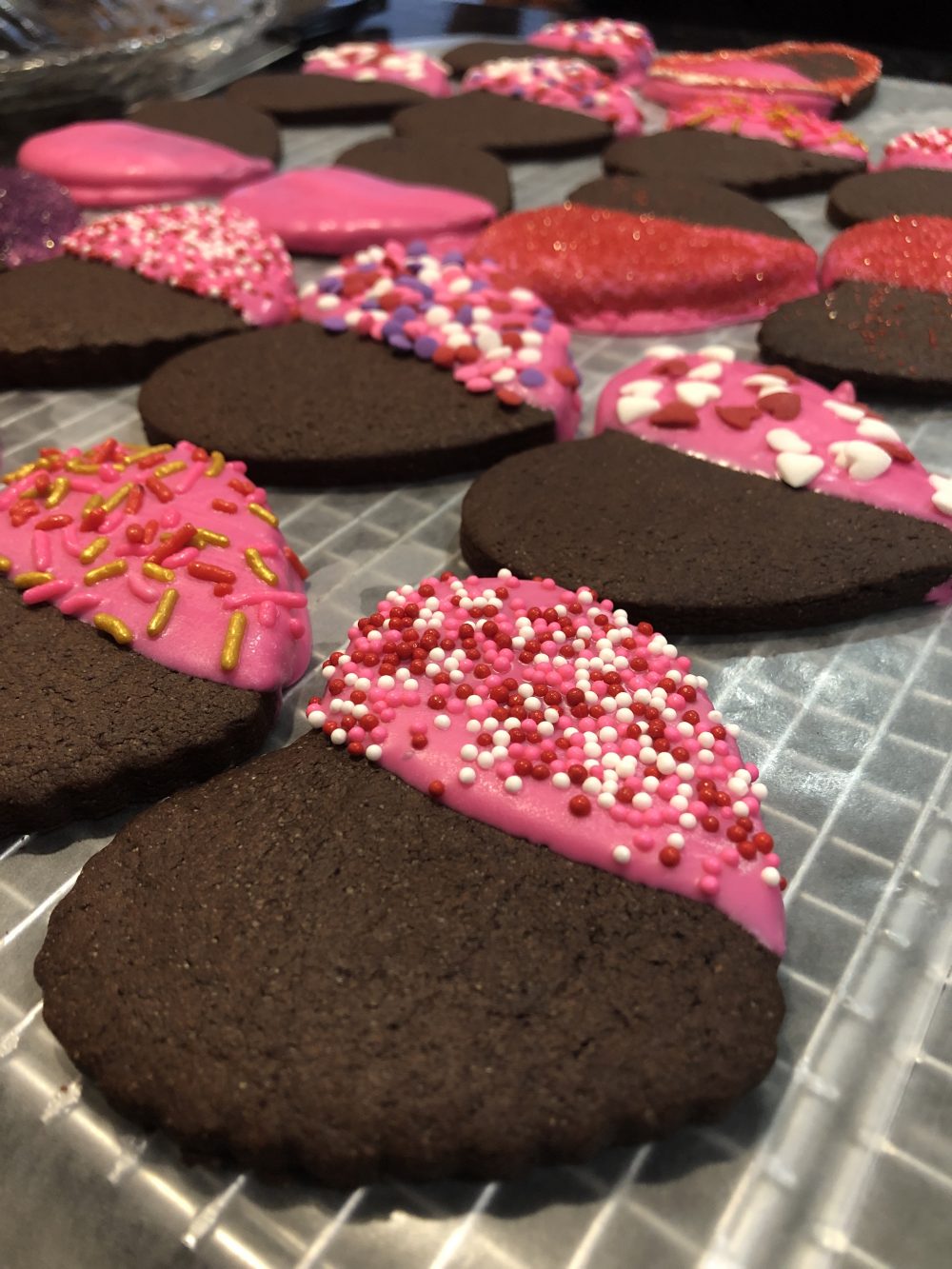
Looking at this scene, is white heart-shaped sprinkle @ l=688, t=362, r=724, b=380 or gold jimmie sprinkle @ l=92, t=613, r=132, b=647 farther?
white heart-shaped sprinkle @ l=688, t=362, r=724, b=380

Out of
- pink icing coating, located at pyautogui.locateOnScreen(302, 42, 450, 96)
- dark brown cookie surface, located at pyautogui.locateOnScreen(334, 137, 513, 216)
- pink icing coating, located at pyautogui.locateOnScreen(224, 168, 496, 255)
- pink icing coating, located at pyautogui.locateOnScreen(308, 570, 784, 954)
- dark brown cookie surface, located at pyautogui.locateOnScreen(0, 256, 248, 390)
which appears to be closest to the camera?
pink icing coating, located at pyautogui.locateOnScreen(308, 570, 784, 954)

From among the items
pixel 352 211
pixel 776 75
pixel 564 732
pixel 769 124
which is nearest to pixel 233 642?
pixel 564 732

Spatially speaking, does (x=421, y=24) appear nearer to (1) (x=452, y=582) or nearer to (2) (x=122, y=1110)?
(1) (x=452, y=582)

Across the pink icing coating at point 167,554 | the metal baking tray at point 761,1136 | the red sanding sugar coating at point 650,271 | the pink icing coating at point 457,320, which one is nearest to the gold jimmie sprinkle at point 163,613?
the pink icing coating at point 167,554

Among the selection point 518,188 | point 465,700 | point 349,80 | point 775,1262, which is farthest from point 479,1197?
point 349,80

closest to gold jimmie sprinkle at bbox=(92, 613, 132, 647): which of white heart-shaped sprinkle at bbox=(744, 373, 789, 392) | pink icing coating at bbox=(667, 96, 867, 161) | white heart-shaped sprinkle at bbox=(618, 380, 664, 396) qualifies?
white heart-shaped sprinkle at bbox=(618, 380, 664, 396)

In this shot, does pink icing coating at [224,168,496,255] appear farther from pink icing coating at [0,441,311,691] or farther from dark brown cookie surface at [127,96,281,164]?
pink icing coating at [0,441,311,691]

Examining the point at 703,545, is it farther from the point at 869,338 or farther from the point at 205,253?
the point at 205,253
